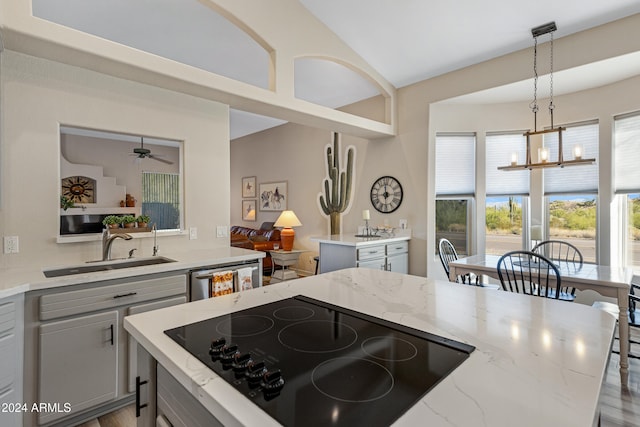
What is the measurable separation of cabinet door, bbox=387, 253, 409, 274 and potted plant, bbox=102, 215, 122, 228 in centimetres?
306

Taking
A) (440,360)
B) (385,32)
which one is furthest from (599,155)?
(440,360)

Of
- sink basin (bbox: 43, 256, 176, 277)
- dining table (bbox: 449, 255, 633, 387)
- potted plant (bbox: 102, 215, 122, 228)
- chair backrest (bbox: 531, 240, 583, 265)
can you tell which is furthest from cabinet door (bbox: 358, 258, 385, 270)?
potted plant (bbox: 102, 215, 122, 228)

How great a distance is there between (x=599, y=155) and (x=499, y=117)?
119 cm

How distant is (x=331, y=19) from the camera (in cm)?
351

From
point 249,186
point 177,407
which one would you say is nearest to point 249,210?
point 249,186

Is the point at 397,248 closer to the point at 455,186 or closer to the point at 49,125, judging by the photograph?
the point at 455,186

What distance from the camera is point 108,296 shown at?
2098mm

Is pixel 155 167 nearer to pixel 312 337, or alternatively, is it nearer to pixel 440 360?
pixel 312 337

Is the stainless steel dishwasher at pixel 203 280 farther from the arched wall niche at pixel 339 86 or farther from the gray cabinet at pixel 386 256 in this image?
the arched wall niche at pixel 339 86

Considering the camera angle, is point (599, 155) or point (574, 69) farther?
point (599, 155)

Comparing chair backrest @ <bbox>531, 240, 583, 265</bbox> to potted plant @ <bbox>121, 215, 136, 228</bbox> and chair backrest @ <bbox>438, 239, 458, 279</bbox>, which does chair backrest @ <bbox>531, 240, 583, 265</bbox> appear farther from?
potted plant @ <bbox>121, 215, 136, 228</bbox>

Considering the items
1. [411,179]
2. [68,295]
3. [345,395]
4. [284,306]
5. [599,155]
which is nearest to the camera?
[345,395]

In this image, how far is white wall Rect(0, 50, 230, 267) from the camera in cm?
222

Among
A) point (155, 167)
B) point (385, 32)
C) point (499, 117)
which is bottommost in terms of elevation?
point (155, 167)
